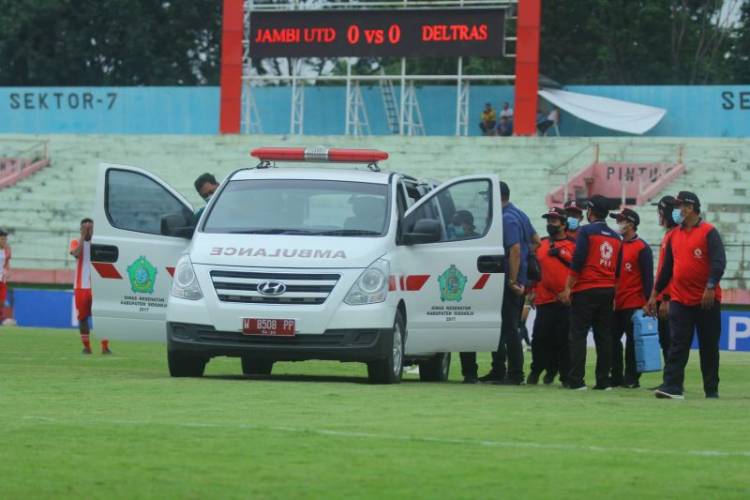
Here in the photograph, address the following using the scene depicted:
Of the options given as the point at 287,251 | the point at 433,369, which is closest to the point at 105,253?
the point at 287,251

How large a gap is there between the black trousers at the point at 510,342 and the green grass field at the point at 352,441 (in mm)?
1718

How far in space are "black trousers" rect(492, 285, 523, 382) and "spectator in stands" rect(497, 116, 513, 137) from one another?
29592 mm

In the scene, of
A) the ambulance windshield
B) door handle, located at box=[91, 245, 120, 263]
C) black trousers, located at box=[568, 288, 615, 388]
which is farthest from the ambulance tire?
door handle, located at box=[91, 245, 120, 263]

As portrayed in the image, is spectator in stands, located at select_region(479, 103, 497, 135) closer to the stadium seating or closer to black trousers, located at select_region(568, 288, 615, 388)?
the stadium seating

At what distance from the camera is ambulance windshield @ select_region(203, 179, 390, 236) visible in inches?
620

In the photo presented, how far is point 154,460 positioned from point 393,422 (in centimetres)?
248

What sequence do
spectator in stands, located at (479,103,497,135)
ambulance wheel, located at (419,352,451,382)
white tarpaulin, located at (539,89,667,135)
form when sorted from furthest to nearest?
1. white tarpaulin, located at (539,89,667,135)
2. spectator in stands, located at (479,103,497,135)
3. ambulance wheel, located at (419,352,451,382)

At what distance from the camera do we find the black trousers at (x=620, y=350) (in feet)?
58.0

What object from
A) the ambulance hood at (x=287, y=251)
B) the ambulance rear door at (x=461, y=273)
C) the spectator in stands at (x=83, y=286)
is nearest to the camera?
the ambulance hood at (x=287, y=251)

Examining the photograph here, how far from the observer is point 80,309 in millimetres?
23109

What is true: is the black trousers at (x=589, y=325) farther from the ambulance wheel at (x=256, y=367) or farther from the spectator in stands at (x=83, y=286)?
the spectator in stands at (x=83, y=286)

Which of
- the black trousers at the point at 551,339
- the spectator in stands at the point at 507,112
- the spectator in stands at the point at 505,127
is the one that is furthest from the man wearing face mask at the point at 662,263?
the spectator in stands at the point at 507,112

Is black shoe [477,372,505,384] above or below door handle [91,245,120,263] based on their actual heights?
below

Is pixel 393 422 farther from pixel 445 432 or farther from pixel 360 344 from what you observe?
pixel 360 344
